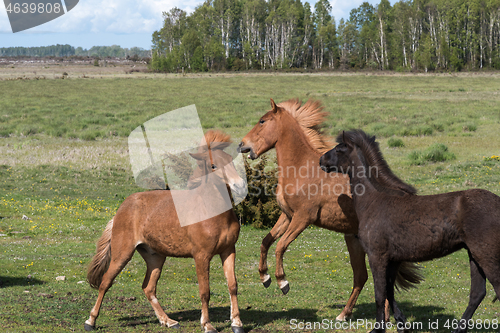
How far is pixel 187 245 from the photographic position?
6.37 meters

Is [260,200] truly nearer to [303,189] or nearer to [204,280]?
[303,189]

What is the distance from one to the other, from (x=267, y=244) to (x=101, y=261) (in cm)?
237

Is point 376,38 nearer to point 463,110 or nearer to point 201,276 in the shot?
point 463,110

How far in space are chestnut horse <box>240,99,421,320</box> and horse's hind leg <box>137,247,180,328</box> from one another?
147 cm

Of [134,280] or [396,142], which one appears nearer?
[134,280]

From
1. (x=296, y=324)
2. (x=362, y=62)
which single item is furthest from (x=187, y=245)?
(x=362, y=62)

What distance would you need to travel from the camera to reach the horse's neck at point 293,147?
7.51m

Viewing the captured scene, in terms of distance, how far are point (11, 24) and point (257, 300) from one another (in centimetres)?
563

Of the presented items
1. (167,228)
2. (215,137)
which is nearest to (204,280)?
(167,228)

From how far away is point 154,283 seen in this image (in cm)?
696

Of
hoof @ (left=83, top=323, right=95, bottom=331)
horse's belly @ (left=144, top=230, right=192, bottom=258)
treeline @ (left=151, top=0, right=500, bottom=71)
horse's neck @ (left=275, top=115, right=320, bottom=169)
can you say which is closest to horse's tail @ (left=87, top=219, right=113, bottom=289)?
hoof @ (left=83, top=323, right=95, bottom=331)

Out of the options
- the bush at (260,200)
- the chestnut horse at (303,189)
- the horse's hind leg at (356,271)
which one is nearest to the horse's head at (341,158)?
the chestnut horse at (303,189)

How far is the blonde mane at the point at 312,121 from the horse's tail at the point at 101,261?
3.22 meters

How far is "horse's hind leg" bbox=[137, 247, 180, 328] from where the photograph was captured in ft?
22.3
